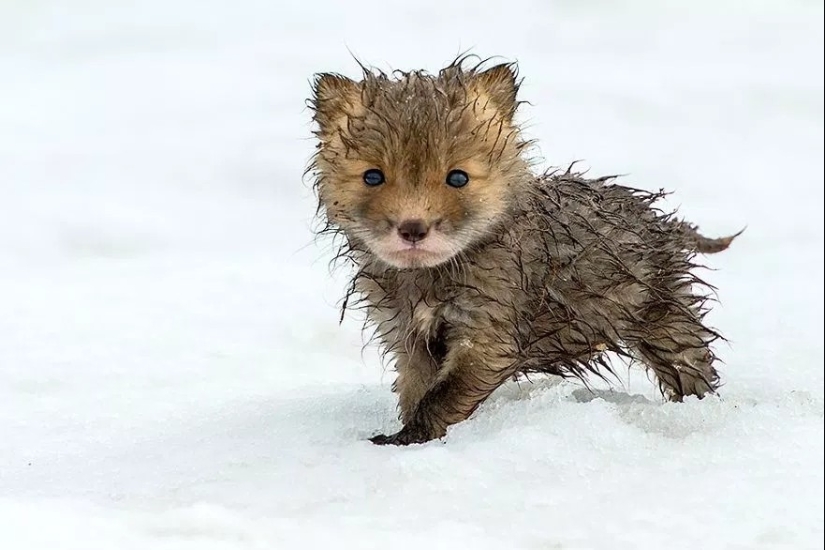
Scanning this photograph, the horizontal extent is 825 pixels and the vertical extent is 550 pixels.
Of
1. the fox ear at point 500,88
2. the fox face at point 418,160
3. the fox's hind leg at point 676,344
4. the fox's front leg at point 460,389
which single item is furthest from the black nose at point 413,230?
the fox's hind leg at point 676,344

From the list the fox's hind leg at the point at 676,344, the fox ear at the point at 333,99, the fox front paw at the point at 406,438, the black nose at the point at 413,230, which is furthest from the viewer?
the fox's hind leg at the point at 676,344

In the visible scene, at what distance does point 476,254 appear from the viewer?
3645mm

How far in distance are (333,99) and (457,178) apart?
564mm

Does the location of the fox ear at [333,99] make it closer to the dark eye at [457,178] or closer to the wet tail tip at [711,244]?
the dark eye at [457,178]

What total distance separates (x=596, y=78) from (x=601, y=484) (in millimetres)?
8290

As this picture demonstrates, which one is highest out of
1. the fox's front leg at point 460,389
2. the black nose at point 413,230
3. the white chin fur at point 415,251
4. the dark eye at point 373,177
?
the dark eye at point 373,177

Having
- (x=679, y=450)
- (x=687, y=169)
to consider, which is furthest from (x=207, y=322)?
(x=687, y=169)

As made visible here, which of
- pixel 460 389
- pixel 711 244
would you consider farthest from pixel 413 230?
pixel 711 244

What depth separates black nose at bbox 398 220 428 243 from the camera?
331 cm

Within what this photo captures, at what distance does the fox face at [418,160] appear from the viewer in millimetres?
3379

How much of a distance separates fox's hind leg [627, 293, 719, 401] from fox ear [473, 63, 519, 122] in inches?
33.5

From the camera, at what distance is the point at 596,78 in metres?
10.9

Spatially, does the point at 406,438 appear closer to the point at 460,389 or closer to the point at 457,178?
the point at 460,389

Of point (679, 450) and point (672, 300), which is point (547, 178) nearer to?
point (672, 300)
